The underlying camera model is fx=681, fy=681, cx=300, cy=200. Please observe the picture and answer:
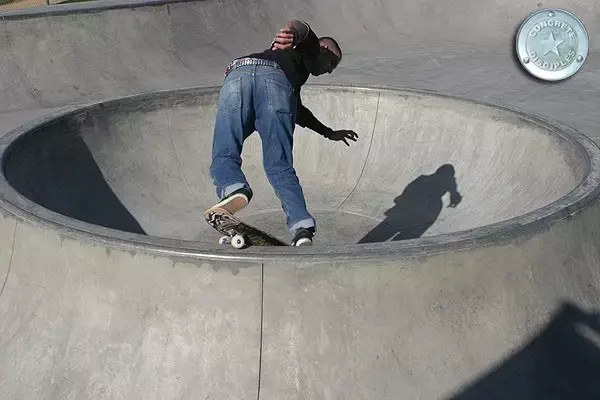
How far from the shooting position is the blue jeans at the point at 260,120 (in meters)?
4.65

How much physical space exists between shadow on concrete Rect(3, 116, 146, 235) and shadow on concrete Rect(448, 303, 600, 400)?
157 inches

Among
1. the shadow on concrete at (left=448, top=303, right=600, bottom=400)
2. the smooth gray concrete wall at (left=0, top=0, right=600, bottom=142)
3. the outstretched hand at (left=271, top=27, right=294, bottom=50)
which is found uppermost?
the outstretched hand at (left=271, top=27, right=294, bottom=50)

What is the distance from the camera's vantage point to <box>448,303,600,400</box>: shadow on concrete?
384cm

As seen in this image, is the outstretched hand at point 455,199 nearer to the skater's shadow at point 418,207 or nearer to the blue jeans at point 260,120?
the skater's shadow at point 418,207

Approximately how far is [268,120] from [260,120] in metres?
0.08

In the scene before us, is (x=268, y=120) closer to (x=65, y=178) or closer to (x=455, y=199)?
(x=65, y=178)

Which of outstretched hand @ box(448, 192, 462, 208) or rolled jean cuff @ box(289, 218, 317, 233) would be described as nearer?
rolled jean cuff @ box(289, 218, 317, 233)

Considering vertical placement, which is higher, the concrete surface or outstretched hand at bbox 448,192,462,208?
the concrete surface

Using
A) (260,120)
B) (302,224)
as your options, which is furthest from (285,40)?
(302,224)

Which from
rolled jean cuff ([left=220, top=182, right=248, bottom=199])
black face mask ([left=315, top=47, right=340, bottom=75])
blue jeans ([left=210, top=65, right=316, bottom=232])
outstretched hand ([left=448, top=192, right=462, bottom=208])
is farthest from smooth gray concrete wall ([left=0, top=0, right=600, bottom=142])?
rolled jean cuff ([left=220, top=182, right=248, bottom=199])

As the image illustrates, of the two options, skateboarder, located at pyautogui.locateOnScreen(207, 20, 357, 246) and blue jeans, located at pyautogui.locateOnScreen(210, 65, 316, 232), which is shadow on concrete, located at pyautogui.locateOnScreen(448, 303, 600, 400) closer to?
skateboarder, located at pyautogui.locateOnScreen(207, 20, 357, 246)

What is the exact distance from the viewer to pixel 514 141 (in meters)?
6.91

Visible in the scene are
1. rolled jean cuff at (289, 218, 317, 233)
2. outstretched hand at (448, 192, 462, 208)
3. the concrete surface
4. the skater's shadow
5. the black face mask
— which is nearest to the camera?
the concrete surface

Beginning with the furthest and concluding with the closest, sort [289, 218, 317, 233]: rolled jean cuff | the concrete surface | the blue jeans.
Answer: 1. the blue jeans
2. [289, 218, 317, 233]: rolled jean cuff
3. the concrete surface
